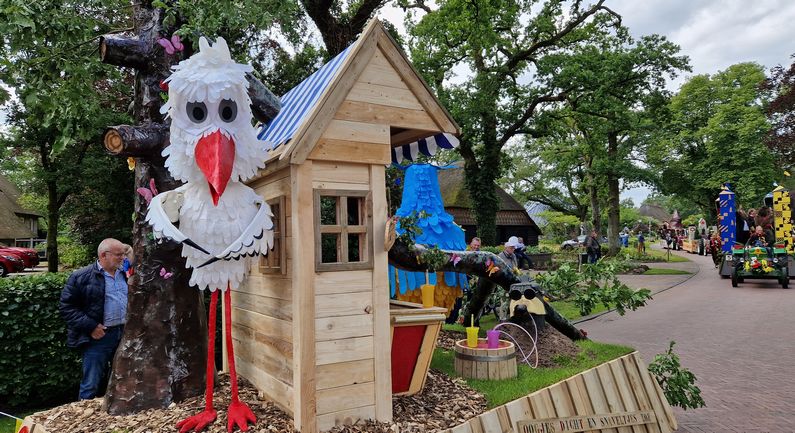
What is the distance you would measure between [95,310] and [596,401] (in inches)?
195

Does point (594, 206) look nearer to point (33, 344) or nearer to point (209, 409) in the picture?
point (33, 344)

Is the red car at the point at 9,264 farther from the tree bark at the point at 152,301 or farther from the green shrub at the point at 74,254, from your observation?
the tree bark at the point at 152,301

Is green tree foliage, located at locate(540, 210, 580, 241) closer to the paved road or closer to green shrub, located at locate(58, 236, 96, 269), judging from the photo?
the paved road

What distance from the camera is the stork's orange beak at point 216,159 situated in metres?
3.17

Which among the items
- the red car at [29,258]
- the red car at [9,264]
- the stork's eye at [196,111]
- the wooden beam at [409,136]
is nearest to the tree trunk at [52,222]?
the red car at [9,264]

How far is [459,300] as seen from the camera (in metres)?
8.13

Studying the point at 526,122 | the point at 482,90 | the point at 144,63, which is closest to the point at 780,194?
the point at 526,122

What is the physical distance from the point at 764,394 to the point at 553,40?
15.0 metres

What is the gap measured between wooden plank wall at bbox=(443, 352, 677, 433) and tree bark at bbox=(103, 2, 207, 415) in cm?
236

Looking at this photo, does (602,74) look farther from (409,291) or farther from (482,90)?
(409,291)

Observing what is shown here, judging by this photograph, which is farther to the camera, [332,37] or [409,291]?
[332,37]

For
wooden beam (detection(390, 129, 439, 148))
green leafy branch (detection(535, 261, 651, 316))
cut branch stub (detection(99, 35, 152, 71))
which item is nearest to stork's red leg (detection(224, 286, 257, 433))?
wooden beam (detection(390, 129, 439, 148))

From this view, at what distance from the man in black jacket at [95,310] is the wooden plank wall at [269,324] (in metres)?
1.16

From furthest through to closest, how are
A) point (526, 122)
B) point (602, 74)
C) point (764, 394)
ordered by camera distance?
point (526, 122) < point (602, 74) < point (764, 394)
